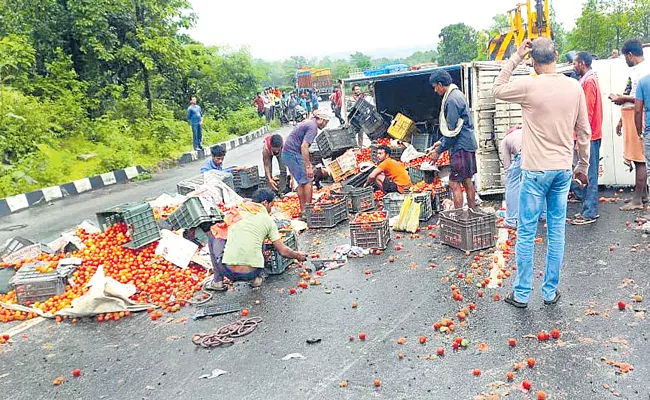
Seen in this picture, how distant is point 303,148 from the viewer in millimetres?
9281

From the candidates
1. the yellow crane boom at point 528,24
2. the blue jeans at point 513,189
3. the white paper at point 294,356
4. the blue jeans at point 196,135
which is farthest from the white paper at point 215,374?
the blue jeans at point 196,135

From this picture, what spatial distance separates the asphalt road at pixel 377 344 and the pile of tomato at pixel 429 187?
101 inches

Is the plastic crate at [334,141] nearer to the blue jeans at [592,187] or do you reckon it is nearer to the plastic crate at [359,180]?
the plastic crate at [359,180]

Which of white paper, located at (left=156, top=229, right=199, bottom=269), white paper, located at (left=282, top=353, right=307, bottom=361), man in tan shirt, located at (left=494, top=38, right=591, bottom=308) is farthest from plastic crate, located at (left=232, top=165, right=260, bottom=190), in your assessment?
man in tan shirt, located at (left=494, top=38, right=591, bottom=308)

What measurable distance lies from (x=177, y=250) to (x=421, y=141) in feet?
24.2

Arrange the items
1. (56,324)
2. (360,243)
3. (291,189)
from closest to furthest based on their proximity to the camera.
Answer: (56,324), (360,243), (291,189)

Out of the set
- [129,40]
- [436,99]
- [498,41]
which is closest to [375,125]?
[436,99]

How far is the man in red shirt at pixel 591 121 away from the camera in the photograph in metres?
7.25

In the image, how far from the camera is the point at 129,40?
20.5 m

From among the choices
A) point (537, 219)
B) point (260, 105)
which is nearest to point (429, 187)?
point (537, 219)

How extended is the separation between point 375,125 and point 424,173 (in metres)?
3.51

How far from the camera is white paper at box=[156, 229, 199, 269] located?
23.7 feet

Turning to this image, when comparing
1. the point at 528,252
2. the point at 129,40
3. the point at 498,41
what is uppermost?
the point at 129,40

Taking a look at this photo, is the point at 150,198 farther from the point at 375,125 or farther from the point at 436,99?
the point at 436,99
